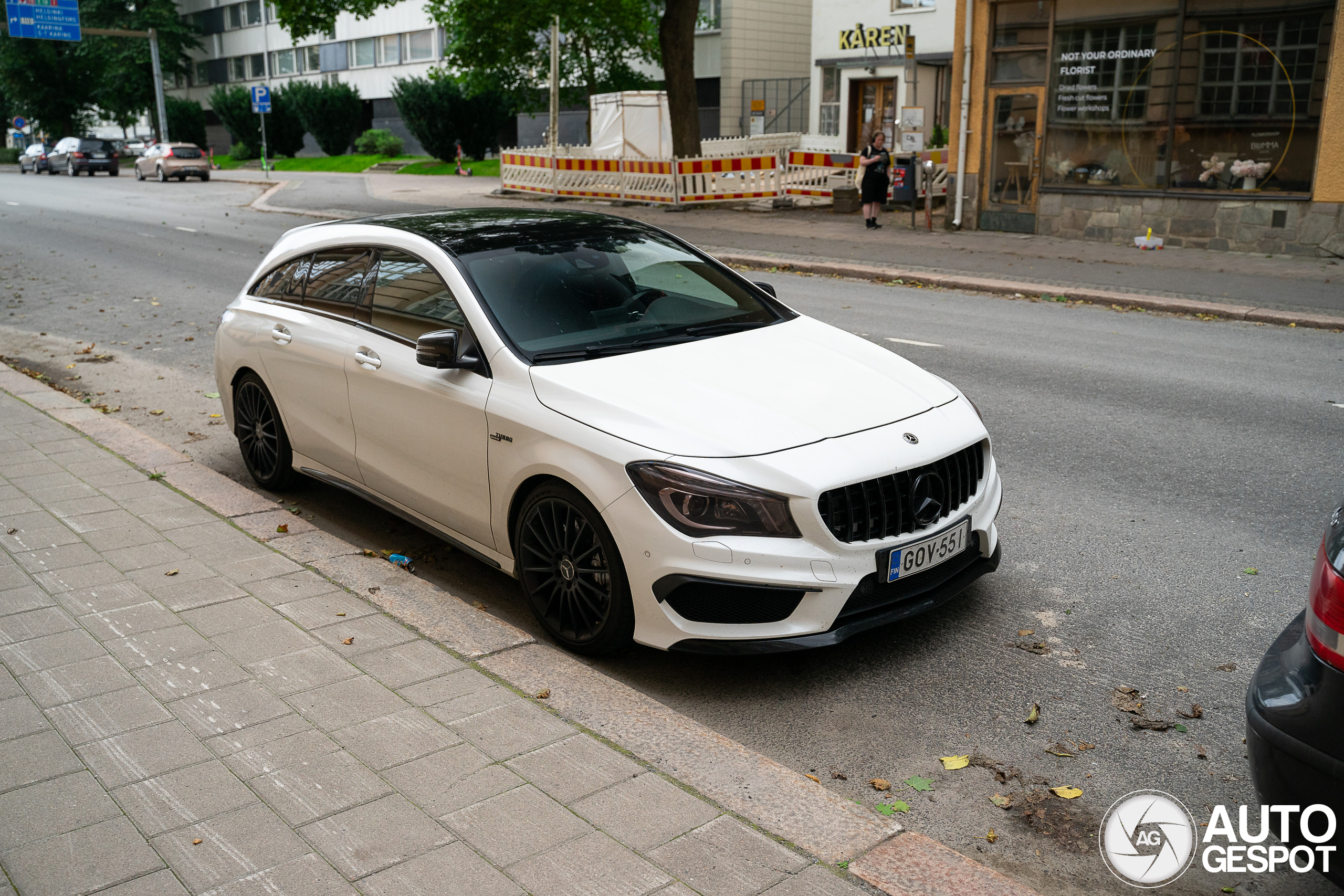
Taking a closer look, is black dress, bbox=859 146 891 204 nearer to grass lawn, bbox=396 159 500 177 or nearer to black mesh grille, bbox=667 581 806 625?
black mesh grille, bbox=667 581 806 625

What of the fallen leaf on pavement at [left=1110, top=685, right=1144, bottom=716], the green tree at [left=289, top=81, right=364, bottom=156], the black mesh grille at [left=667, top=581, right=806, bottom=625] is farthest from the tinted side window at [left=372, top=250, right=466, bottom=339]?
the green tree at [left=289, top=81, right=364, bottom=156]

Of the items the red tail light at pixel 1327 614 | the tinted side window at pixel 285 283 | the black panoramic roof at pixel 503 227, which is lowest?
the red tail light at pixel 1327 614

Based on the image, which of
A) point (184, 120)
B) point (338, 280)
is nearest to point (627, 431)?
point (338, 280)

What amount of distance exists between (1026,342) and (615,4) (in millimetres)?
26654

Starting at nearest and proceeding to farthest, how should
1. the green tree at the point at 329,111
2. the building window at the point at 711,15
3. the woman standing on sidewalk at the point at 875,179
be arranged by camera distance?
the woman standing on sidewalk at the point at 875,179
the building window at the point at 711,15
the green tree at the point at 329,111

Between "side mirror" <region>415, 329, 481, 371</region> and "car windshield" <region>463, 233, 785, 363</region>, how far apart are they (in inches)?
8.0

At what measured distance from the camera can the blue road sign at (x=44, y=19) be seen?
42.5 m

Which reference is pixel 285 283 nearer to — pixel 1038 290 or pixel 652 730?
pixel 652 730

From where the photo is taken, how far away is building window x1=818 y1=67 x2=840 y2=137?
120 ft

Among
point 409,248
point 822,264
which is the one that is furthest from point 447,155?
point 409,248

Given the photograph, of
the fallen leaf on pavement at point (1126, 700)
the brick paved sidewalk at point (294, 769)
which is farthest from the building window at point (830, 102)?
the fallen leaf on pavement at point (1126, 700)

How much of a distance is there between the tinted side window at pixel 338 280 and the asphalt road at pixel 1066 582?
3.90 feet

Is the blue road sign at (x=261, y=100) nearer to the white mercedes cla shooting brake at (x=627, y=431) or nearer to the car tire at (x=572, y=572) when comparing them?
the white mercedes cla shooting brake at (x=627, y=431)

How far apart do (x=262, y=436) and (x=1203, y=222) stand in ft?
51.0
